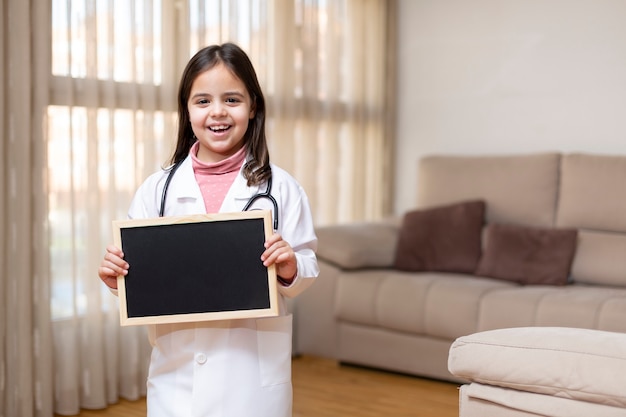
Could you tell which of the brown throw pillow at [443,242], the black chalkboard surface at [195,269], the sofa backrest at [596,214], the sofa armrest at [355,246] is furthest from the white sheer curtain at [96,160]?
the sofa backrest at [596,214]

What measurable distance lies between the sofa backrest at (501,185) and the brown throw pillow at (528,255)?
0.20 m

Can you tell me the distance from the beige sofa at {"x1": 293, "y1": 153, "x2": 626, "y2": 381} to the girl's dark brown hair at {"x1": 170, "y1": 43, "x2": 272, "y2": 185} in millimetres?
1925

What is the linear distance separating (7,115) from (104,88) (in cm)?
44

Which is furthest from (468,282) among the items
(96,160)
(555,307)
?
(96,160)

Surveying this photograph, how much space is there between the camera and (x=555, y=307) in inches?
134

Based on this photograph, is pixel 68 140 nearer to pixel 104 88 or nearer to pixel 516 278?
pixel 104 88

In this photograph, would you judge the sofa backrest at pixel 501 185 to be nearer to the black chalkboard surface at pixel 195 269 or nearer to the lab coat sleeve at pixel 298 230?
the lab coat sleeve at pixel 298 230

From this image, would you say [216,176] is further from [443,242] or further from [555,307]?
[443,242]

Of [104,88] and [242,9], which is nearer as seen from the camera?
[104,88]

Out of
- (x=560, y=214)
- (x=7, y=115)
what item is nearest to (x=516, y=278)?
(x=560, y=214)

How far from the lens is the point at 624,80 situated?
4.18 metres

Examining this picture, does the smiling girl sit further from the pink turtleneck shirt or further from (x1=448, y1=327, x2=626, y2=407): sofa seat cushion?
(x1=448, y1=327, x2=626, y2=407): sofa seat cushion

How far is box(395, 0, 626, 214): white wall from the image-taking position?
425 centimetres

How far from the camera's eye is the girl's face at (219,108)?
1.80m
